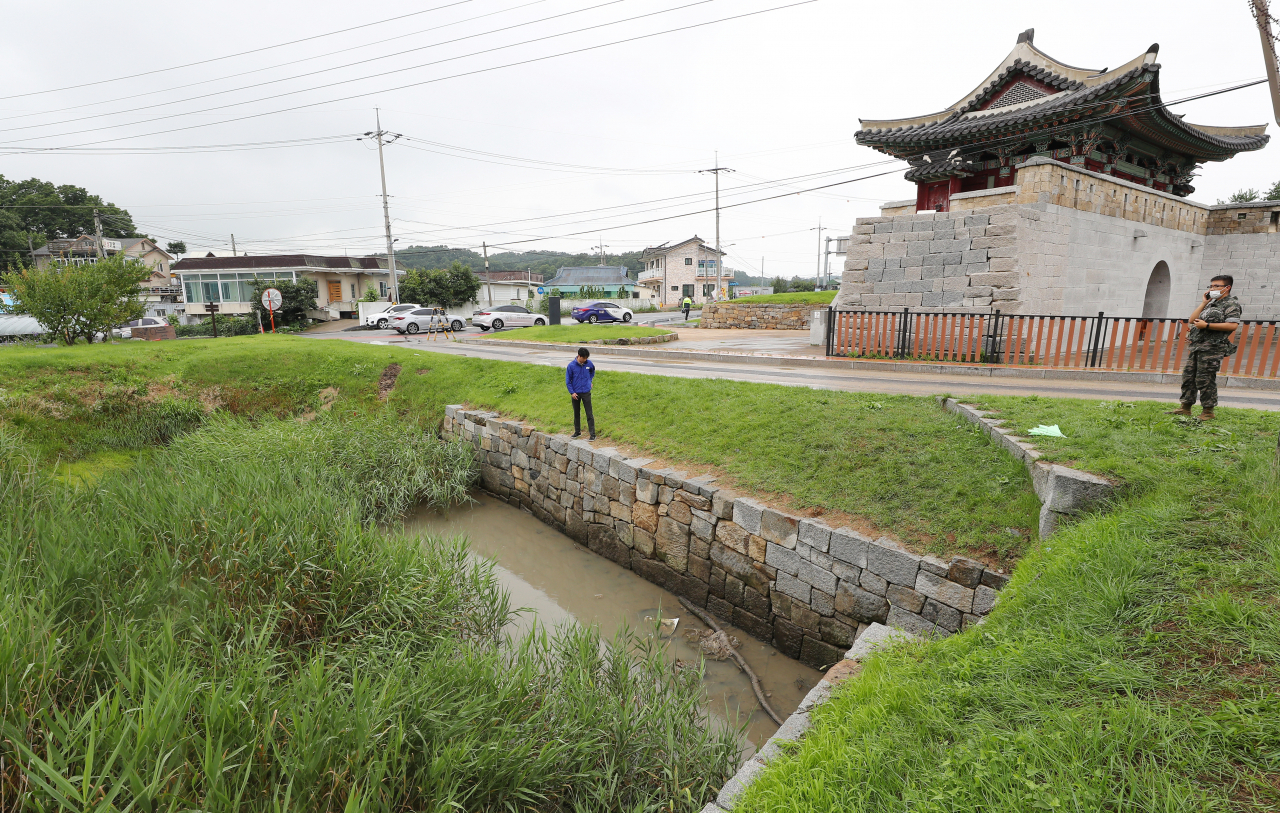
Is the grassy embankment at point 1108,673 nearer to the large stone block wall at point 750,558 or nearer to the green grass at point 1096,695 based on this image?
the green grass at point 1096,695

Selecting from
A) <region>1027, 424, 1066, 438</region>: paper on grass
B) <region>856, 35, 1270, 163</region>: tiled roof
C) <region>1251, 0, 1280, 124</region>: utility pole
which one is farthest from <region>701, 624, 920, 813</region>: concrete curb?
<region>856, 35, 1270, 163</region>: tiled roof

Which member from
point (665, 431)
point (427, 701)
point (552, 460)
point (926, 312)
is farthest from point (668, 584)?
point (926, 312)

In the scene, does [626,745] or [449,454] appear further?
[449,454]

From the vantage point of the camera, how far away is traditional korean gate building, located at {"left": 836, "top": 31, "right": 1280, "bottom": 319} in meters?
13.2

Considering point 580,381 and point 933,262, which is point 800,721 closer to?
point 580,381

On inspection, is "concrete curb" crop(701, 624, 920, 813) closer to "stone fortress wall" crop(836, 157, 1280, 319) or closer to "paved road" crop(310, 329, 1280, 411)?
"paved road" crop(310, 329, 1280, 411)

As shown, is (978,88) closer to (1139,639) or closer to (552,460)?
(552,460)

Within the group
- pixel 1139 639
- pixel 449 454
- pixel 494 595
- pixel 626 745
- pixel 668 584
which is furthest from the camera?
pixel 449 454

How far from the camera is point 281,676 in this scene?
3.79 meters

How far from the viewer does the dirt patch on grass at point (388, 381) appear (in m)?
12.8

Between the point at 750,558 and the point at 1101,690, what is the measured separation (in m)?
3.76

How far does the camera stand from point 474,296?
144ft

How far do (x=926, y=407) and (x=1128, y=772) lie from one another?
6185mm

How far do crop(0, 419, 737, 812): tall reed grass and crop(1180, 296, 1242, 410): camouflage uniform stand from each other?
18.7 feet
